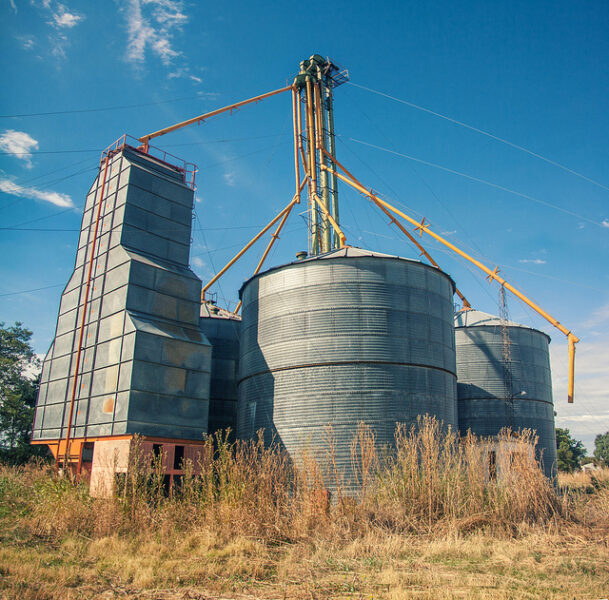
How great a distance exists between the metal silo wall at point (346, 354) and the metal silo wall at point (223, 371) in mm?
3943

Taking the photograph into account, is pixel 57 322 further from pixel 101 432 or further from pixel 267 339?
pixel 267 339

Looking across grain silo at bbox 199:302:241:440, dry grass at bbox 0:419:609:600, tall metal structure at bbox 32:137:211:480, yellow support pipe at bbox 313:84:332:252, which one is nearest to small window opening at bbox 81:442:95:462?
tall metal structure at bbox 32:137:211:480

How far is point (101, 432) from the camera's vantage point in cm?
1848

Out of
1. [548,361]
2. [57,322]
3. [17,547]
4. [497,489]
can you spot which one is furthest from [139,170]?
[548,361]

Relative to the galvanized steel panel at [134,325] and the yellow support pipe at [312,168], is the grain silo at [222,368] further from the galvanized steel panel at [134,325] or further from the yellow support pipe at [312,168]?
the yellow support pipe at [312,168]

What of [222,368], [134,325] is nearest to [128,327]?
[134,325]

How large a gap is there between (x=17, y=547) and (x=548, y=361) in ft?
88.3

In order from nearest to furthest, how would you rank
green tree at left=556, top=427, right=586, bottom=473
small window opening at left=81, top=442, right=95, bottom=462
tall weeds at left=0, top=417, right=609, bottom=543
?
tall weeds at left=0, top=417, right=609, bottom=543, small window opening at left=81, top=442, right=95, bottom=462, green tree at left=556, top=427, right=586, bottom=473

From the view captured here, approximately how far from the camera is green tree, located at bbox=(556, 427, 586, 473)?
5127cm

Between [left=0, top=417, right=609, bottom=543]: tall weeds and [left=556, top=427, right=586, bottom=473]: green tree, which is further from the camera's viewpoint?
[left=556, top=427, right=586, bottom=473]: green tree

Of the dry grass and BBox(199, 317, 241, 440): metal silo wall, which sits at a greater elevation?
BBox(199, 317, 241, 440): metal silo wall

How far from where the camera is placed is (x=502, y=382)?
88.0 feet

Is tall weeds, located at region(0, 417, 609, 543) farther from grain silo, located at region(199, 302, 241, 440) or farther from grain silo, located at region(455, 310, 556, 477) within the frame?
grain silo, located at region(455, 310, 556, 477)

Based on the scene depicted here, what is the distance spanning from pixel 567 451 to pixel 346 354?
4616 centimetres
